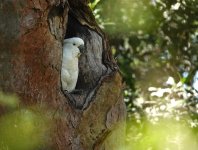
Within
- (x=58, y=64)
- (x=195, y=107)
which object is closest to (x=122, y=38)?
(x=195, y=107)

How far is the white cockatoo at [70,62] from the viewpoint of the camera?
403 centimetres

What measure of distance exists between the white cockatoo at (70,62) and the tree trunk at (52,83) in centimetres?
12

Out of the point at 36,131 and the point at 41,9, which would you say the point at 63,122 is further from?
the point at 41,9

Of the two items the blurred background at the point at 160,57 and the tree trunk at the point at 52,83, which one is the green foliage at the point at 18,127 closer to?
the tree trunk at the point at 52,83

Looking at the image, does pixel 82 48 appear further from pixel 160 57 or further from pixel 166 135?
pixel 160 57

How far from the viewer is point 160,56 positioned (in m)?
7.70

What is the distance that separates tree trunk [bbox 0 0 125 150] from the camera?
3518 mm

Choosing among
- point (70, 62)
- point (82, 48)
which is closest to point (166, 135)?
point (82, 48)

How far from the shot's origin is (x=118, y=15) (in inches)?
278

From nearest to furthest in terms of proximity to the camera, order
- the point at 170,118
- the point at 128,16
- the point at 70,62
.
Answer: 1. the point at 70,62
2. the point at 170,118
3. the point at 128,16

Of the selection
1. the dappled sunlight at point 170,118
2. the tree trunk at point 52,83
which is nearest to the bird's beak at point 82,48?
the tree trunk at point 52,83

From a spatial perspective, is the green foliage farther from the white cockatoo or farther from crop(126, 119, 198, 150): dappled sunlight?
crop(126, 119, 198, 150): dappled sunlight

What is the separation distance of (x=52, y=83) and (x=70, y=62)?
556 millimetres

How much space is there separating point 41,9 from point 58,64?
36cm
